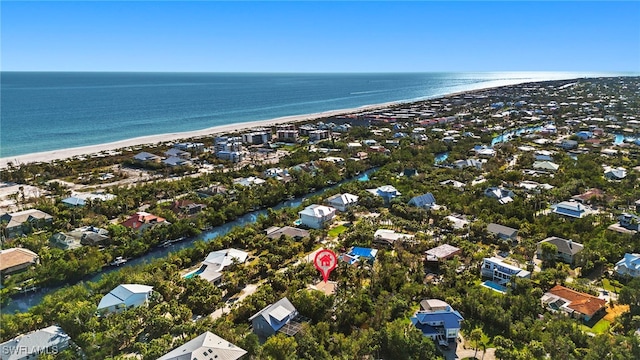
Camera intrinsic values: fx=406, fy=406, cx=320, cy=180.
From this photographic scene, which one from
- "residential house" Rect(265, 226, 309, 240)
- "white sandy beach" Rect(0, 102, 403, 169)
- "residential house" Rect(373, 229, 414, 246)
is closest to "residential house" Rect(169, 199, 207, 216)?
"residential house" Rect(265, 226, 309, 240)

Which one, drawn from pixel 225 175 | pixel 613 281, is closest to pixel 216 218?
pixel 225 175

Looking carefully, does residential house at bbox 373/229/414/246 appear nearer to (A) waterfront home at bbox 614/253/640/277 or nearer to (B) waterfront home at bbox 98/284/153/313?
(A) waterfront home at bbox 614/253/640/277

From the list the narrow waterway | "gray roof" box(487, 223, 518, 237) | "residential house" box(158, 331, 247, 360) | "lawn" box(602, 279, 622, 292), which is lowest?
the narrow waterway

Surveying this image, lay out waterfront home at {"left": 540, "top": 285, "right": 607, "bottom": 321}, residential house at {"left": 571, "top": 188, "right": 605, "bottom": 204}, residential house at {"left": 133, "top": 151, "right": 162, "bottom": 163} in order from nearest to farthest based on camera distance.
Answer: waterfront home at {"left": 540, "top": 285, "right": 607, "bottom": 321}
residential house at {"left": 571, "top": 188, "right": 605, "bottom": 204}
residential house at {"left": 133, "top": 151, "right": 162, "bottom": 163}

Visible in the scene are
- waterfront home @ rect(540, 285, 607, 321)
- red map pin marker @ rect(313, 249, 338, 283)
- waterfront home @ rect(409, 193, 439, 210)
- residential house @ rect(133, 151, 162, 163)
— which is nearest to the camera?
waterfront home @ rect(540, 285, 607, 321)

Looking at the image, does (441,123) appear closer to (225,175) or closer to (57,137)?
(225,175)
